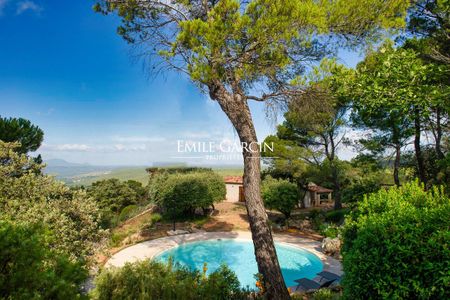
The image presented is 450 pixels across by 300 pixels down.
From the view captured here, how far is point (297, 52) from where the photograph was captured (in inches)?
229

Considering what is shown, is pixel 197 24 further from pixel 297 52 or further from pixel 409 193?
pixel 409 193

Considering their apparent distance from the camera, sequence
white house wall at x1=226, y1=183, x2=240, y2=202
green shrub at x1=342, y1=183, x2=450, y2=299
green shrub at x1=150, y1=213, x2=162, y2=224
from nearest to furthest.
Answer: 1. green shrub at x1=342, y1=183, x2=450, y2=299
2. green shrub at x1=150, y1=213, x2=162, y2=224
3. white house wall at x1=226, y1=183, x2=240, y2=202

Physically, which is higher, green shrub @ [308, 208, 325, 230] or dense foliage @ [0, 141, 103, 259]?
A: dense foliage @ [0, 141, 103, 259]

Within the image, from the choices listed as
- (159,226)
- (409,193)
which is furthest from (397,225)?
(159,226)

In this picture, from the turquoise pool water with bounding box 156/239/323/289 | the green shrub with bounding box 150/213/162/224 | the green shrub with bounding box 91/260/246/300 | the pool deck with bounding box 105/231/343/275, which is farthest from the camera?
the green shrub with bounding box 150/213/162/224

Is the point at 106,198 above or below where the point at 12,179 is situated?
below

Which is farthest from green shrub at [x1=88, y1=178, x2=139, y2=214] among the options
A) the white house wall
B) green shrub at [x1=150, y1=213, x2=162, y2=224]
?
the white house wall

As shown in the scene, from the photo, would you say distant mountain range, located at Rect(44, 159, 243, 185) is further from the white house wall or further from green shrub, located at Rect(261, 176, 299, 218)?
green shrub, located at Rect(261, 176, 299, 218)

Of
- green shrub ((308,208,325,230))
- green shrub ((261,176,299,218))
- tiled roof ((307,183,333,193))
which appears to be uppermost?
green shrub ((261,176,299,218))

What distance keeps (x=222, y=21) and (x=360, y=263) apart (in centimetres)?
440

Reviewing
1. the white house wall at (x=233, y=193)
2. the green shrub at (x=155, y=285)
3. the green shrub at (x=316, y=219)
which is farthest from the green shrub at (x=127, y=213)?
the green shrub at (x=155, y=285)

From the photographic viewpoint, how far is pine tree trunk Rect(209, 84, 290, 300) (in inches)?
191

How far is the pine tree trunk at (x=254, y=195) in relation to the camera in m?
4.85

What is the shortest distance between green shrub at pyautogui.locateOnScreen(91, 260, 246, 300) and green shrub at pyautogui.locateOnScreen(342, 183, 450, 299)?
246cm
